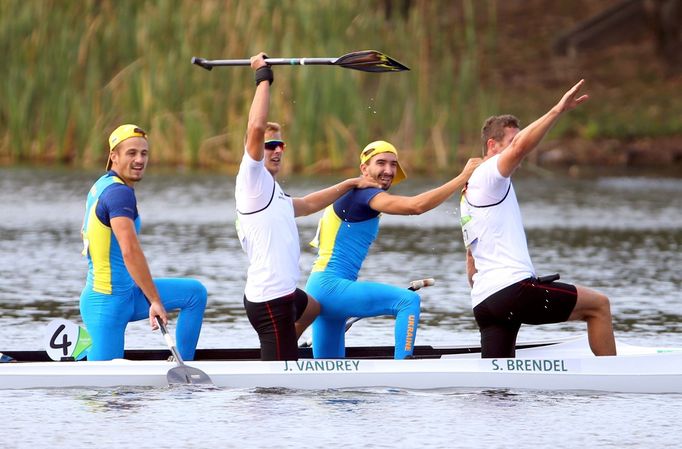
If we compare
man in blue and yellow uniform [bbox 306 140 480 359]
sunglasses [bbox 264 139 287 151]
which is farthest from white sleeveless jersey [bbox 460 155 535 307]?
sunglasses [bbox 264 139 287 151]

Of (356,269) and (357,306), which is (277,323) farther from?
(356,269)

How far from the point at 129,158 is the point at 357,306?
5.99 ft

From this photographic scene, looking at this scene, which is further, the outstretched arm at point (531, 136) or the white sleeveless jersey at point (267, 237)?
the white sleeveless jersey at point (267, 237)

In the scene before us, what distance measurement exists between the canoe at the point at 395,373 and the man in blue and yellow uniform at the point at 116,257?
0.23 metres

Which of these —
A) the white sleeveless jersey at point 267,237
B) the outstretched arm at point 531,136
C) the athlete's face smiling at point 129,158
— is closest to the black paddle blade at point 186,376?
the white sleeveless jersey at point 267,237

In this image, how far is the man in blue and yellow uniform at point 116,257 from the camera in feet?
34.6

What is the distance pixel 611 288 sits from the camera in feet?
56.6

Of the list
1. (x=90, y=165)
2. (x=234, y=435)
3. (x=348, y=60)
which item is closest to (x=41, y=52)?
(x=90, y=165)

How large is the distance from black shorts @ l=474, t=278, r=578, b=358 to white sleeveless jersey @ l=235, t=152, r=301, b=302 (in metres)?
1.24

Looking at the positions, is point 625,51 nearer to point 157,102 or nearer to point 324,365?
point 157,102

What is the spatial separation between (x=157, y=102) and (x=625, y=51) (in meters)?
15.1

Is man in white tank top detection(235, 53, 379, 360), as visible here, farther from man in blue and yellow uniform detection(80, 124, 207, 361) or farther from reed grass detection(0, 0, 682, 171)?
reed grass detection(0, 0, 682, 171)

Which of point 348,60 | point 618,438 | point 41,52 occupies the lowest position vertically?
point 618,438

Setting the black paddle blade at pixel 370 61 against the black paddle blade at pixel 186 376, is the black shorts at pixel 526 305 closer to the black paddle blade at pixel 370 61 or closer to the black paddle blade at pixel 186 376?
the black paddle blade at pixel 186 376
